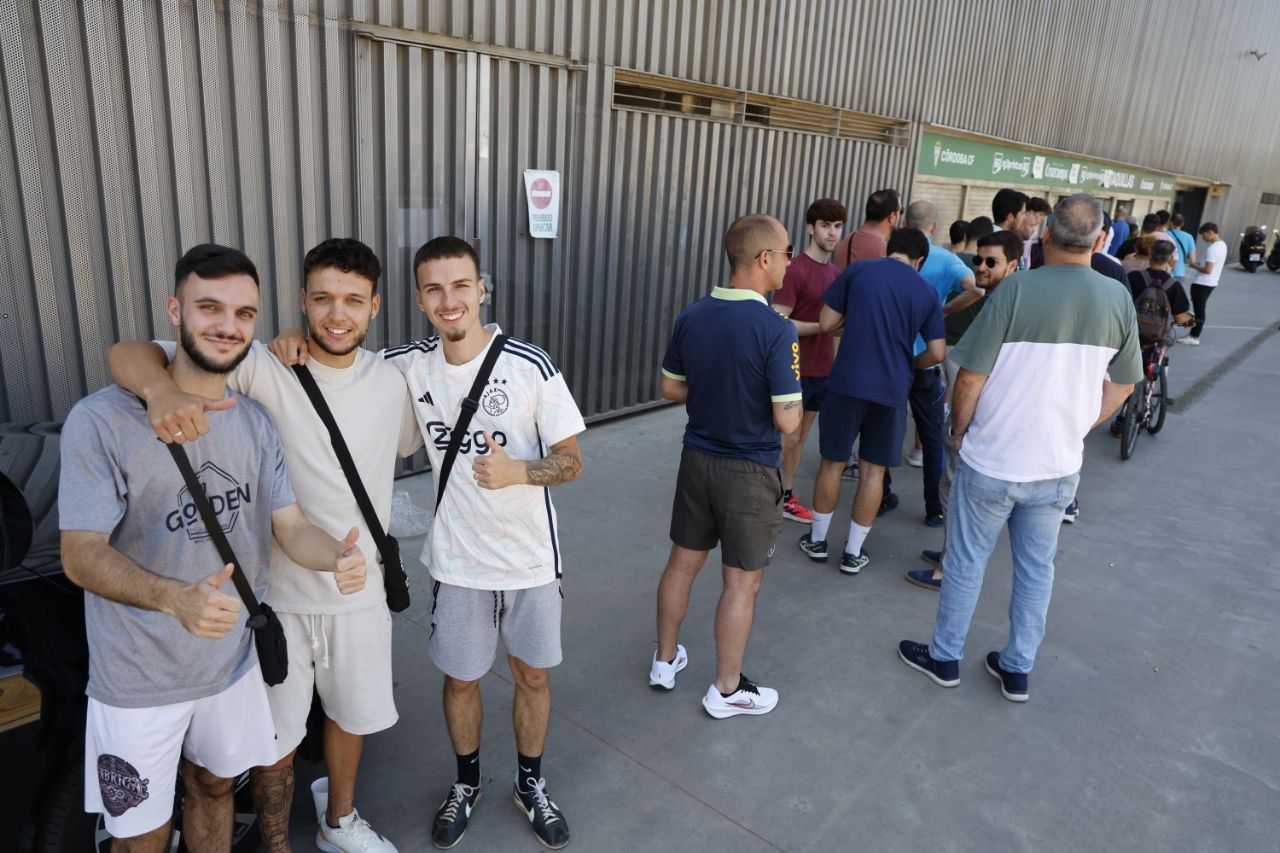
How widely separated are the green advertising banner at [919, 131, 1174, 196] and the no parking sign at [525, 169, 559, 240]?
21.9ft

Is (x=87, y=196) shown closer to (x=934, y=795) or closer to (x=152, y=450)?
(x=152, y=450)

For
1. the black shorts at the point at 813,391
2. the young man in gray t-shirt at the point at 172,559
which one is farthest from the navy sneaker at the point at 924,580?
the young man in gray t-shirt at the point at 172,559

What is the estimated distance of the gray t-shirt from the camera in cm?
183

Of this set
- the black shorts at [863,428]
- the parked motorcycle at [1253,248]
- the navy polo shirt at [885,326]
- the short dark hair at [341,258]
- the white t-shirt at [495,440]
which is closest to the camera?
the short dark hair at [341,258]

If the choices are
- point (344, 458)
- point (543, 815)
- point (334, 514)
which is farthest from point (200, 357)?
point (543, 815)

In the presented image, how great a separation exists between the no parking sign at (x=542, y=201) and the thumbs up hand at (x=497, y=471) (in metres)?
4.07

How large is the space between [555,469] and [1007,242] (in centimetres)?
362

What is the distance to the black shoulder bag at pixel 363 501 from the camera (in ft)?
7.43

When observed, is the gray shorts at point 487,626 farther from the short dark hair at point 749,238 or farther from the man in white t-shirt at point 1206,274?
the man in white t-shirt at point 1206,274

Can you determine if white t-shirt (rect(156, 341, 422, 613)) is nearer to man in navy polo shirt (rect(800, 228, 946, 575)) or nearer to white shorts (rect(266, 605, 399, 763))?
white shorts (rect(266, 605, 399, 763))

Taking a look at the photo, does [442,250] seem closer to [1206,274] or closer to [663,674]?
[663,674]

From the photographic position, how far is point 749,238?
3.18 m

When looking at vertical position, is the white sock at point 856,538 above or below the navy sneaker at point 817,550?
above

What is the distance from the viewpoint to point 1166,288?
7.08 meters
